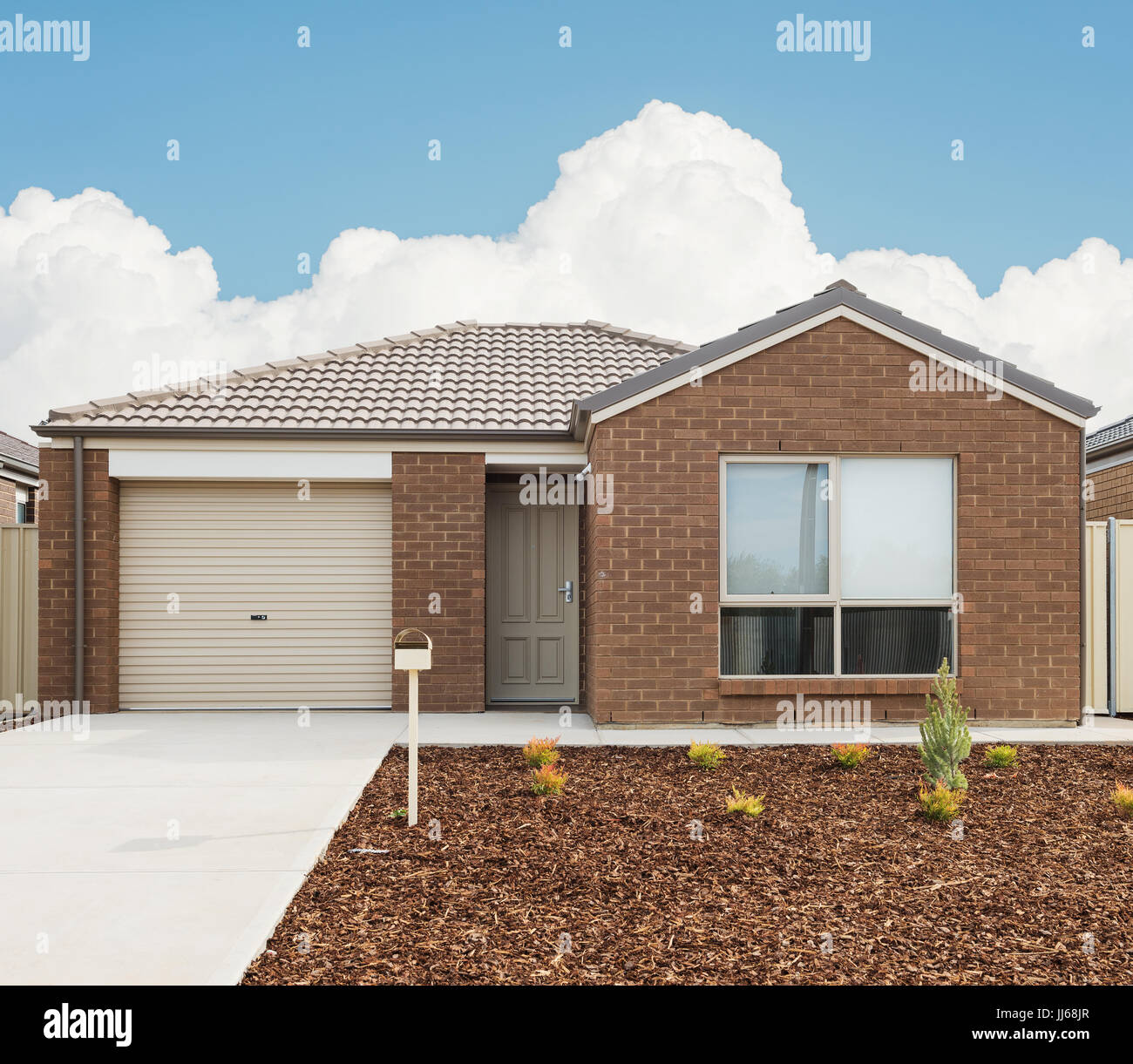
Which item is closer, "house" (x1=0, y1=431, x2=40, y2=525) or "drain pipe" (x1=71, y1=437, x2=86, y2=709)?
"drain pipe" (x1=71, y1=437, x2=86, y2=709)

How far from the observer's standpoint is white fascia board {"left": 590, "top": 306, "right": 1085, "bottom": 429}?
953 centimetres

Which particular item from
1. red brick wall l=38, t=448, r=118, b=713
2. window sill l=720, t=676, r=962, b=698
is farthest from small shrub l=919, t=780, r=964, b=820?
red brick wall l=38, t=448, r=118, b=713

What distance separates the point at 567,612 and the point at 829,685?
3.48m

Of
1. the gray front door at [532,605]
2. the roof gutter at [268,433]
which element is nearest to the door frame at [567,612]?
the gray front door at [532,605]

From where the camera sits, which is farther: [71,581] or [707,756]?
[71,581]

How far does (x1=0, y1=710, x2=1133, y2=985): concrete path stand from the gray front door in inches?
34.4

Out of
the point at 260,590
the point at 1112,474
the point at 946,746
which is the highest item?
the point at 1112,474

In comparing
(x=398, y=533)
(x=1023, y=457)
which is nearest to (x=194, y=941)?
(x=398, y=533)

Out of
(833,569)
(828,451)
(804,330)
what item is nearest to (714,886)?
(833,569)

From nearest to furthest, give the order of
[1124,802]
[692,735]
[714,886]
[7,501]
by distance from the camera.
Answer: [714,886] < [1124,802] < [692,735] < [7,501]

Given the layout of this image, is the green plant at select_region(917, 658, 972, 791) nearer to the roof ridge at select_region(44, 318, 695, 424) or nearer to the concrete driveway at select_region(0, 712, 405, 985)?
the concrete driveway at select_region(0, 712, 405, 985)

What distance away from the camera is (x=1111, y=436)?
1686 cm

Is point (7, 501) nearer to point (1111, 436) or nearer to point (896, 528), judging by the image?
point (896, 528)

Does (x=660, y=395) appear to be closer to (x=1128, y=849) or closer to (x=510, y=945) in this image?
(x=1128, y=849)
